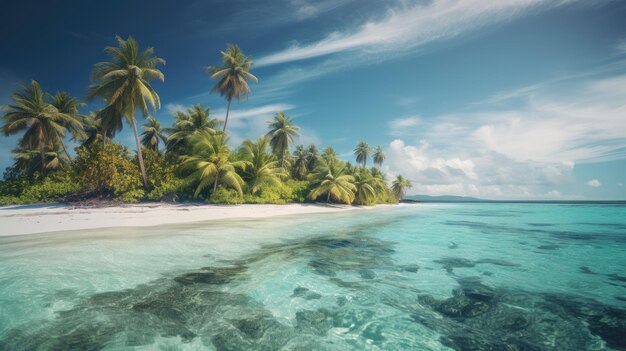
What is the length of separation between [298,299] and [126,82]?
74.9 ft

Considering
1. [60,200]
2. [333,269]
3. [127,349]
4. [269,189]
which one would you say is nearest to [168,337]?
[127,349]

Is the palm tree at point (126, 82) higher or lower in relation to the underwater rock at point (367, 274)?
higher

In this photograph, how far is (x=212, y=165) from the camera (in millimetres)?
20672

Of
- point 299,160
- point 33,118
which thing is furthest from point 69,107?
point 299,160

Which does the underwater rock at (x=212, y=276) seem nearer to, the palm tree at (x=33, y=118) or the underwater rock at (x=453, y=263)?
the underwater rock at (x=453, y=263)

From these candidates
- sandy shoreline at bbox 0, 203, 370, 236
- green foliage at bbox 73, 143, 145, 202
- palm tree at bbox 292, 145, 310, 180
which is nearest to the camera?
sandy shoreline at bbox 0, 203, 370, 236

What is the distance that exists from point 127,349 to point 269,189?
22.3 meters

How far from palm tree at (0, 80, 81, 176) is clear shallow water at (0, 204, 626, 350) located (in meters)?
22.6

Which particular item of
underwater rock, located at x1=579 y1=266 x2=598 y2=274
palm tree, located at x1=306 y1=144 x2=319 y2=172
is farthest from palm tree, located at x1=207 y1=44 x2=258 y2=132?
underwater rock, located at x1=579 y1=266 x2=598 y2=274

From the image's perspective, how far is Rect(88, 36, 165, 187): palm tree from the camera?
64.4 feet

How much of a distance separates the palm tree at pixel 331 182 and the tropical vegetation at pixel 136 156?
0.12m

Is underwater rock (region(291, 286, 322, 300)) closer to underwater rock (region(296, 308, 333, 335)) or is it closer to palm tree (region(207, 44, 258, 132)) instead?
underwater rock (region(296, 308, 333, 335))

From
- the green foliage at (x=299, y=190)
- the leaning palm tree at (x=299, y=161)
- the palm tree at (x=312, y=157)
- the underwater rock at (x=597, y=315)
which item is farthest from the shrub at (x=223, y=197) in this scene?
the palm tree at (x=312, y=157)

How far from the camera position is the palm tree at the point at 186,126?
2656 cm
